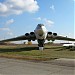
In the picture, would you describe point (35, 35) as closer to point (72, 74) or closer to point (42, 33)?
point (42, 33)

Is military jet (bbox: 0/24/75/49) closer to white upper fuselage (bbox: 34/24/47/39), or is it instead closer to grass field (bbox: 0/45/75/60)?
white upper fuselage (bbox: 34/24/47/39)

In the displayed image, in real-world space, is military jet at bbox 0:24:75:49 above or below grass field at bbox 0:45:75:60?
above

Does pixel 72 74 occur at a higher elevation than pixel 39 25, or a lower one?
lower

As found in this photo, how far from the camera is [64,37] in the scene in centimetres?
4209

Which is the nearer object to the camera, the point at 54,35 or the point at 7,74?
the point at 7,74

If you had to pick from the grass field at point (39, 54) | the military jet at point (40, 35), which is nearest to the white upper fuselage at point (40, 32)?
the military jet at point (40, 35)

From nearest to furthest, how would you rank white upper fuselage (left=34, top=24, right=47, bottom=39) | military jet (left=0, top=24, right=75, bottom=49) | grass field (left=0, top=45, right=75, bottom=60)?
1. grass field (left=0, top=45, right=75, bottom=60)
2. white upper fuselage (left=34, top=24, right=47, bottom=39)
3. military jet (left=0, top=24, right=75, bottom=49)

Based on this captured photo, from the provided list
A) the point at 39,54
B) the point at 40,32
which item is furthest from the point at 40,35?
the point at 39,54

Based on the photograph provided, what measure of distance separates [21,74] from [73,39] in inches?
1364

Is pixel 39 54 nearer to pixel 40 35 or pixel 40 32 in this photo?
pixel 40 32

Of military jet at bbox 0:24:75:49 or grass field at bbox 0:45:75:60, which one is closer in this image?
grass field at bbox 0:45:75:60

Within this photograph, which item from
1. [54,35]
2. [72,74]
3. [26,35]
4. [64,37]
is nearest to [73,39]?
[64,37]

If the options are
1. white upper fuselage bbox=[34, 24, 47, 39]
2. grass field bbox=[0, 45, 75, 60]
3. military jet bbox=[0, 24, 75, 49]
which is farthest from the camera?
military jet bbox=[0, 24, 75, 49]

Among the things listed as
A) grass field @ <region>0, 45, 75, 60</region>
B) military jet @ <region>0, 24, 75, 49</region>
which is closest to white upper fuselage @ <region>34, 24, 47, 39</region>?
military jet @ <region>0, 24, 75, 49</region>
